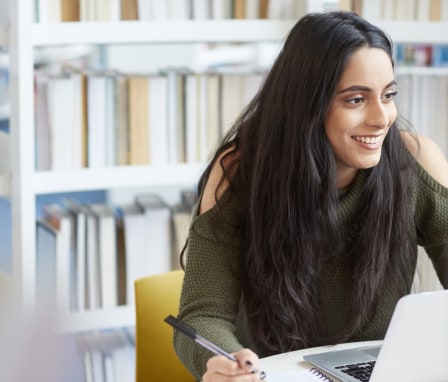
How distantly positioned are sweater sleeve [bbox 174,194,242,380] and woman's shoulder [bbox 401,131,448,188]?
43cm

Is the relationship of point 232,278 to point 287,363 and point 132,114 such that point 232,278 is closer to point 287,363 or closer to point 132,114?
point 287,363

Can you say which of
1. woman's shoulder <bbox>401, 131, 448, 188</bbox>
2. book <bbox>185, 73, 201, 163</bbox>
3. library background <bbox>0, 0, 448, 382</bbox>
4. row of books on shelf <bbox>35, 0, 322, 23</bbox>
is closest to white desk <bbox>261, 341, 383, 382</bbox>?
woman's shoulder <bbox>401, 131, 448, 188</bbox>

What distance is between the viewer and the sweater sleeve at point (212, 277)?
4.44 feet

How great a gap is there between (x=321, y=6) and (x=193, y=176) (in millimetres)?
653

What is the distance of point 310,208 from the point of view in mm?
1455

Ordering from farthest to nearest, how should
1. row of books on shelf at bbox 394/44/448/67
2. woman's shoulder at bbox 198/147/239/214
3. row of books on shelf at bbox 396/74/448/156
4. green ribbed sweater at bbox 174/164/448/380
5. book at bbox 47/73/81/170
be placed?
row of books on shelf at bbox 394/44/448/67 < row of books on shelf at bbox 396/74/448/156 < book at bbox 47/73/81/170 < woman's shoulder at bbox 198/147/239/214 < green ribbed sweater at bbox 174/164/448/380

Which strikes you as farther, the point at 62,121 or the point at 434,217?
the point at 62,121

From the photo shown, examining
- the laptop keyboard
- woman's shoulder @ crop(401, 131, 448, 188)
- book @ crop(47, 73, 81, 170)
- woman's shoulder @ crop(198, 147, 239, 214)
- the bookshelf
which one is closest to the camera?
the laptop keyboard

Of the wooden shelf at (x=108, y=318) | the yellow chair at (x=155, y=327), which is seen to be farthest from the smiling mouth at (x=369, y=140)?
the wooden shelf at (x=108, y=318)

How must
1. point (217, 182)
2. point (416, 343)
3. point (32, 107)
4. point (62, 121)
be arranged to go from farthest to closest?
1. point (62, 121)
2. point (32, 107)
3. point (217, 182)
4. point (416, 343)

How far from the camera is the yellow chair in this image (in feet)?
5.16

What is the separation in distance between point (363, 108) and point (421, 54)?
2.51m

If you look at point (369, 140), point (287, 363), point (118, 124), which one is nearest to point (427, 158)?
point (369, 140)

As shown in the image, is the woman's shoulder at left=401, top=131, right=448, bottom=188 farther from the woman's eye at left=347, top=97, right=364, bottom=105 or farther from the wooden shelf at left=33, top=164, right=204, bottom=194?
the wooden shelf at left=33, top=164, right=204, bottom=194
